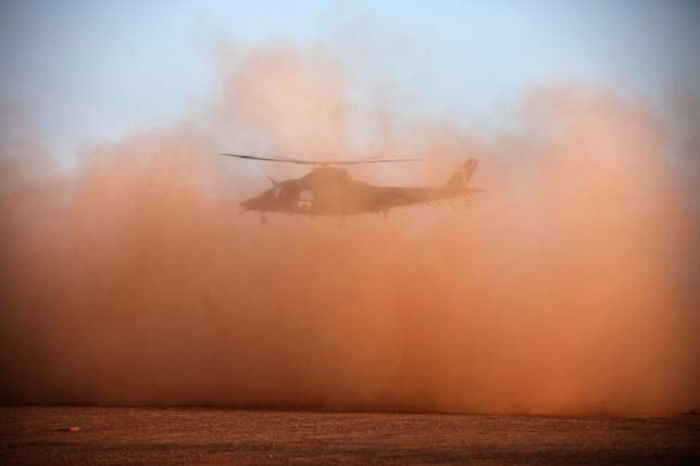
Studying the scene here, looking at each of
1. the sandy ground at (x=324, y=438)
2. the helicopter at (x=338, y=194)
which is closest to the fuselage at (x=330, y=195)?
the helicopter at (x=338, y=194)

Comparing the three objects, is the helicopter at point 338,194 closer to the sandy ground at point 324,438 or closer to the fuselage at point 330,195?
the fuselage at point 330,195

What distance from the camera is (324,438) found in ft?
51.1

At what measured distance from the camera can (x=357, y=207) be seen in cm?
2673

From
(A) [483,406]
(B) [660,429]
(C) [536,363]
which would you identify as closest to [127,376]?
(A) [483,406]

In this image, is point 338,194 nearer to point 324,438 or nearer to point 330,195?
point 330,195

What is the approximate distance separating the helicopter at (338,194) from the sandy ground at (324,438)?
24.9 feet

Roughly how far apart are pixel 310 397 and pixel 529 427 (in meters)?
7.35

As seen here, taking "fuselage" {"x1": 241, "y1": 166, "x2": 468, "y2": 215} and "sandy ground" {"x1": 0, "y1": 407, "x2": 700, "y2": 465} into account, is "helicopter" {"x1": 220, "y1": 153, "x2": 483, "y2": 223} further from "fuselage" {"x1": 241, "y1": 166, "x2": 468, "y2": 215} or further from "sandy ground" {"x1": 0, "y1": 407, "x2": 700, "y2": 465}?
"sandy ground" {"x1": 0, "y1": 407, "x2": 700, "y2": 465}

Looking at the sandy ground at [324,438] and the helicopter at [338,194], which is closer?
the sandy ground at [324,438]

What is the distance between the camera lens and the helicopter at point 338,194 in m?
26.0

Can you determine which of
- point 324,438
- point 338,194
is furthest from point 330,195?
point 324,438

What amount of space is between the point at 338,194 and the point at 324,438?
11514mm

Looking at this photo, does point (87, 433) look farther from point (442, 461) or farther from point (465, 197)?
point (465, 197)

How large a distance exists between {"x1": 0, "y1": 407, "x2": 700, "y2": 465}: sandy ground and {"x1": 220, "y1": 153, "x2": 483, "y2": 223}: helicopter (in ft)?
24.9
